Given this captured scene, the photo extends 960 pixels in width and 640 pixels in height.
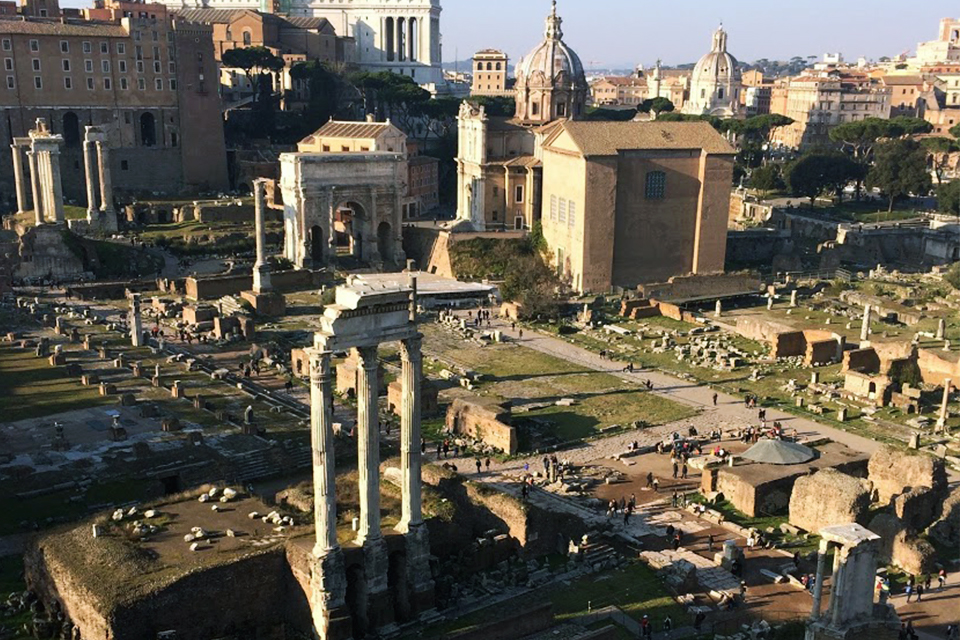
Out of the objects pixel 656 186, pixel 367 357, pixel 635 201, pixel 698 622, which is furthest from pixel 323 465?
pixel 656 186

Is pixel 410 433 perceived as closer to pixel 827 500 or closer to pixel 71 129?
pixel 827 500

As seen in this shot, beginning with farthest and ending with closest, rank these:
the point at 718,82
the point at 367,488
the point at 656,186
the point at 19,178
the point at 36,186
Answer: the point at 718,82 < the point at 19,178 < the point at 36,186 < the point at 656,186 < the point at 367,488

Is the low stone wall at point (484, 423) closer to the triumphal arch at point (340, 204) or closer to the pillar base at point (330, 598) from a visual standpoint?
the pillar base at point (330, 598)

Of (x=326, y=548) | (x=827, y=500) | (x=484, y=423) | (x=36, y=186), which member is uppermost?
(x=36, y=186)

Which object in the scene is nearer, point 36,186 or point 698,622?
point 698,622

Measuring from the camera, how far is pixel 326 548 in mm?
18812

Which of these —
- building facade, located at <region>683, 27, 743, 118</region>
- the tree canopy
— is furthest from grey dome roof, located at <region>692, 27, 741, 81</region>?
the tree canopy

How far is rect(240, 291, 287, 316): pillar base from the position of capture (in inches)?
1874

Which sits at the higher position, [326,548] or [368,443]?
[368,443]

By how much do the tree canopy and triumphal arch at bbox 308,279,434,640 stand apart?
6206 cm

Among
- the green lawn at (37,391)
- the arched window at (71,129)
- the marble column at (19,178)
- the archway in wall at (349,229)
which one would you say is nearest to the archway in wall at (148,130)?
the arched window at (71,129)

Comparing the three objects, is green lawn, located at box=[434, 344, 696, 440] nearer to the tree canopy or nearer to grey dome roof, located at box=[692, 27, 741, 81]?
the tree canopy

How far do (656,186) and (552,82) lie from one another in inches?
708

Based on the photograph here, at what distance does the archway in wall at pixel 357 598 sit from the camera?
19.6 metres
